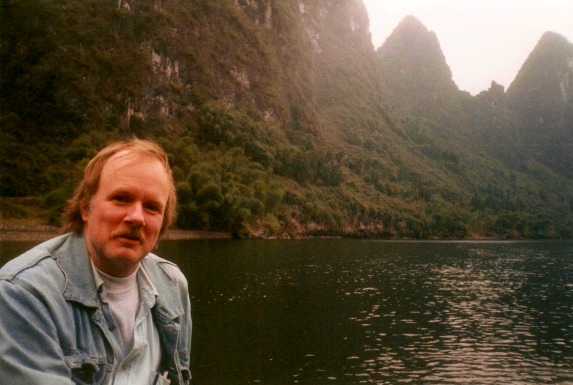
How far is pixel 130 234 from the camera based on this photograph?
2492 millimetres

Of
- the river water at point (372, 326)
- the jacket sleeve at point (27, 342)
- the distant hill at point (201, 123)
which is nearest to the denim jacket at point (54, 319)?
the jacket sleeve at point (27, 342)

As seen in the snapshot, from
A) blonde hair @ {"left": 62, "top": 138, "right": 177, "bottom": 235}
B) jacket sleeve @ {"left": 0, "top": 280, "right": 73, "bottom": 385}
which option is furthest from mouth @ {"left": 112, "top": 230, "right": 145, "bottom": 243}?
jacket sleeve @ {"left": 0, "top": 280, "right": 73, "bottom": 385}

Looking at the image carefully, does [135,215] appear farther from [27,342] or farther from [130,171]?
[27,342]

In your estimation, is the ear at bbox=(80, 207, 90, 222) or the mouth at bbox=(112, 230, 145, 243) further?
the ear at bbox=(80, 207, 90, 222)

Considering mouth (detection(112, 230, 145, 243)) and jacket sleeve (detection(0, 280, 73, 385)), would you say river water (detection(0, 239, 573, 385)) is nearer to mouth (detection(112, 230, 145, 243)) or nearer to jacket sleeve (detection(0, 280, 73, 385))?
mouth (detection(112, 230, 145, 243))

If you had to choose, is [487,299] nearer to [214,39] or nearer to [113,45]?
[113,45]

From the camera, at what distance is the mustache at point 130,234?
2473mm

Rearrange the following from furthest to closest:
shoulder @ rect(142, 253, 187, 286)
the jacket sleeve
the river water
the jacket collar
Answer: the river water → shoulder @ rect(142, 253, 187, 286) → the jacket collar → the jacket sleeve

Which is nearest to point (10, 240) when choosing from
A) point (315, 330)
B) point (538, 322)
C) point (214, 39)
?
point (315, 330)

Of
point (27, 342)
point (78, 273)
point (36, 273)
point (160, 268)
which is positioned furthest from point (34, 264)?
point (160, 268)

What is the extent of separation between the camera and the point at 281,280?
41.8 metres

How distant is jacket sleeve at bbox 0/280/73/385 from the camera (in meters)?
2.02

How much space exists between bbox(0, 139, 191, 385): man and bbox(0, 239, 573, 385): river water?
1563 cm

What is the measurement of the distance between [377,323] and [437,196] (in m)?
166
